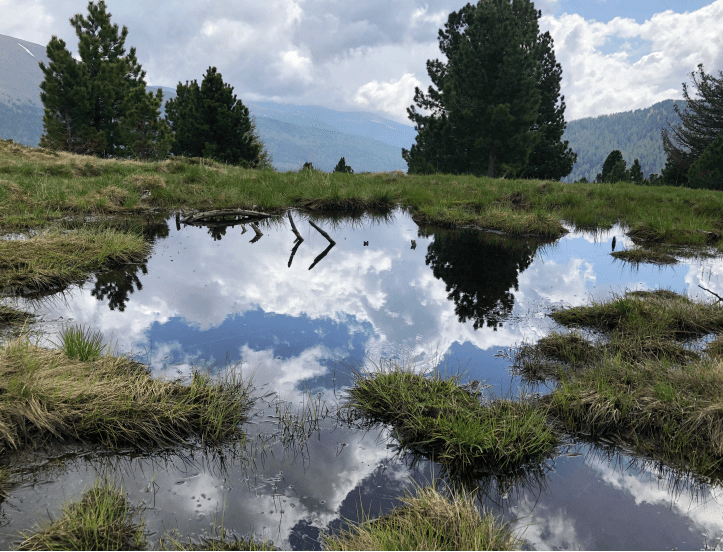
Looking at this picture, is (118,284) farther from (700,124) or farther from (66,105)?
(700,124)

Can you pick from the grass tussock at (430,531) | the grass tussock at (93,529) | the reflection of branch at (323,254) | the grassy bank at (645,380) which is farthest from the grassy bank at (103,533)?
the reflection of branch at (323,254)

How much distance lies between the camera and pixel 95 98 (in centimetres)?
4450

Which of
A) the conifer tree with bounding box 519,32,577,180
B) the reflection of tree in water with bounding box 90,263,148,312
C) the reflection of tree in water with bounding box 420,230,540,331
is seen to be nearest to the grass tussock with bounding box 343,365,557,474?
the reflection of tree in water with bounding box 420,230,540,331

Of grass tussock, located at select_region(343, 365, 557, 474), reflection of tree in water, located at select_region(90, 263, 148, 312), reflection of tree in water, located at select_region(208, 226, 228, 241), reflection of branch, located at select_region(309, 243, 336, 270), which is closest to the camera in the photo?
grass tussock, located at select_region(343, 365, 557, 474)

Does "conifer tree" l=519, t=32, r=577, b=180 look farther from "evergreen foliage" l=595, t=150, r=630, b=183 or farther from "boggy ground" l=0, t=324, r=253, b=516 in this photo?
"boggy ground" l=0, t=324, r=253, b=516

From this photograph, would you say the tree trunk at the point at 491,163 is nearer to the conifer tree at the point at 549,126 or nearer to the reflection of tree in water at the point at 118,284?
the conifer tree at the point at 549,126

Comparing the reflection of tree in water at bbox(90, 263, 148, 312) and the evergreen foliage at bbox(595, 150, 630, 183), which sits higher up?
the evergreen foliage at bbox(595, 150, 630, 183)

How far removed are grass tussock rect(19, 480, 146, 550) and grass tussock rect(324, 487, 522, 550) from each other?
1.30 m

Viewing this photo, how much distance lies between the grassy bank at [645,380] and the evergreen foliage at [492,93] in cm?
2487

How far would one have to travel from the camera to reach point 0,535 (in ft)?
9.70

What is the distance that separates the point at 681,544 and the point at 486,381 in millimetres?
2406

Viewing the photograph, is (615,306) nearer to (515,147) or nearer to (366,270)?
(366,270)

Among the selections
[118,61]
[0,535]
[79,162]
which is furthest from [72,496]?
[118,61]

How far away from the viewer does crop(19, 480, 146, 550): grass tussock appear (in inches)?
111
